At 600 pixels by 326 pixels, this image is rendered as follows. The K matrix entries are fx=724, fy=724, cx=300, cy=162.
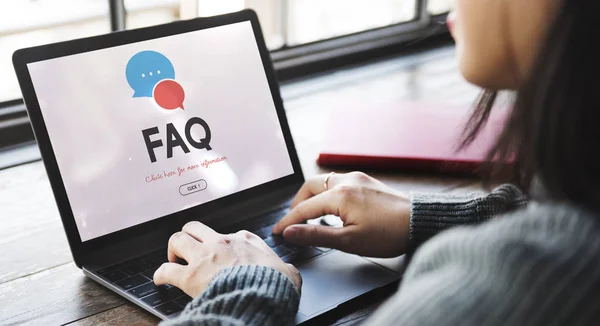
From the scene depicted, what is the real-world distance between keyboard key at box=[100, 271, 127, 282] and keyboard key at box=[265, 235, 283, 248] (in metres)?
0.20

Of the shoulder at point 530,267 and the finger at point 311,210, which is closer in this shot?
the shoulder at point 530,267

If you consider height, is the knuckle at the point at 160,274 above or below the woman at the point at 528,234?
below

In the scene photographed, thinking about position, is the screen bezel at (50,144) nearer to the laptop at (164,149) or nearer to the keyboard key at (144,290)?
the laptop at (164,149)

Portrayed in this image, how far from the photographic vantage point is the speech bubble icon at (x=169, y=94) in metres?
1.07

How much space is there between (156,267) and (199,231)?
0.24ft

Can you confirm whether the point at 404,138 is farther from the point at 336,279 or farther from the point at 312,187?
the point at 336,279

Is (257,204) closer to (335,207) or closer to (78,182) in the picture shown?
(335,207)

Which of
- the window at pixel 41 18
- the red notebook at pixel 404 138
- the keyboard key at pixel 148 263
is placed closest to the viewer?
the keyboard key at pixel 148 263

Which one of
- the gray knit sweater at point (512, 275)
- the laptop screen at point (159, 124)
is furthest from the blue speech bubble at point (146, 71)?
the gray knit sweater at point (512, 275)

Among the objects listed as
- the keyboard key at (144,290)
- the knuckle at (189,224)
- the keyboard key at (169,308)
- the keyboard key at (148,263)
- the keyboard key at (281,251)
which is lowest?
the keyboard key at (281,251)

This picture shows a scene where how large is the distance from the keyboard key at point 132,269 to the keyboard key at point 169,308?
0.10m

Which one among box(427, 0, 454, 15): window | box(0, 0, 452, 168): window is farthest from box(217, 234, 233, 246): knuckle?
box(427, 0, 454, 15): window

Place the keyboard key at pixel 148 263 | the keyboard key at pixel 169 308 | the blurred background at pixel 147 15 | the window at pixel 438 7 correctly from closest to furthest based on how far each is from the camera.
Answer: the keyboard key at pixel 169 308, the keyboard key at pixel 148 263, the window at pixel 438 7, the blurred background at pixel 147 15

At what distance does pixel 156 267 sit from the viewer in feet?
3.09
